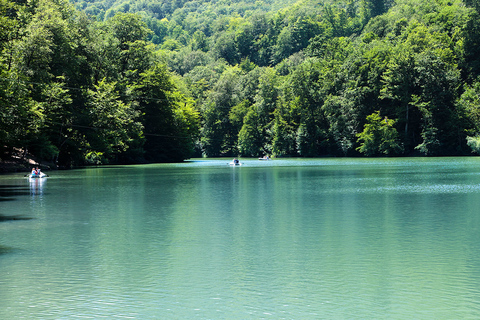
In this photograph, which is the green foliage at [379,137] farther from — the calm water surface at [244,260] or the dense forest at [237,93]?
the calm water surface at [244,260]

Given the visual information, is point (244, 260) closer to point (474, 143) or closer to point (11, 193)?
point (11, 193)

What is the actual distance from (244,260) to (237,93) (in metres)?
122

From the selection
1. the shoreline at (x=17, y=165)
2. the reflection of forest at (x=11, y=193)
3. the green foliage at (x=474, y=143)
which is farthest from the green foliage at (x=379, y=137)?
the reflection of forest at (x=11, y=193)

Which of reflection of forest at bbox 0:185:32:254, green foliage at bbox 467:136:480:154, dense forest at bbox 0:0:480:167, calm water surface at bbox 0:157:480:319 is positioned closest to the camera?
calm water surface at bbox 0:157:480:319

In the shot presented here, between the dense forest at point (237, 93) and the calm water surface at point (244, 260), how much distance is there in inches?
1183

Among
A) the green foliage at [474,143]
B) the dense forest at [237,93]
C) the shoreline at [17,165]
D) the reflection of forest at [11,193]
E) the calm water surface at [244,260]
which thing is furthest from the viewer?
the green foliage at [474,143]

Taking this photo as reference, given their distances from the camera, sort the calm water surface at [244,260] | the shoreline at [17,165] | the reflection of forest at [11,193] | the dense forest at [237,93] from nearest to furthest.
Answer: the calm water surface at [244,260] < the reflection of forest at [11,193] < the shoreline at [17,165] < the dense forest at [237,93]

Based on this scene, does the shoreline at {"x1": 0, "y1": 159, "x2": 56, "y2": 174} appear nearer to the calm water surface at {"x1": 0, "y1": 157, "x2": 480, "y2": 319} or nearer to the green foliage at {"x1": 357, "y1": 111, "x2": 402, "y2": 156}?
the calm water surface at {"x1": 0, "y1": 157, "x2": 480, "y2": 319}

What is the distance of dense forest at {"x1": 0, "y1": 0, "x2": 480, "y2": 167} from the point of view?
59.5 m

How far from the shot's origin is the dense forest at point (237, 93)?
5950 centimetres

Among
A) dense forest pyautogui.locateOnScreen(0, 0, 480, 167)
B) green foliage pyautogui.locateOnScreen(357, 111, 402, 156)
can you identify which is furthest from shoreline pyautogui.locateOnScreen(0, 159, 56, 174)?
green foliage pyautogui.locateOnScreen(357, 111, 402, 156)

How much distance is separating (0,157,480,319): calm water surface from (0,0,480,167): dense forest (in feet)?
98.6

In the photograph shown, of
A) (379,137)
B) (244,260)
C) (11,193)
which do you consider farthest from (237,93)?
(244,260)

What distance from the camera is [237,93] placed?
438 ft
